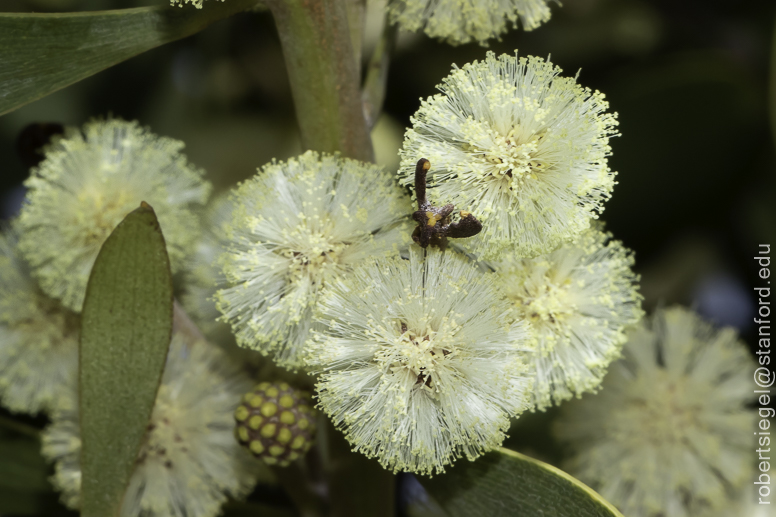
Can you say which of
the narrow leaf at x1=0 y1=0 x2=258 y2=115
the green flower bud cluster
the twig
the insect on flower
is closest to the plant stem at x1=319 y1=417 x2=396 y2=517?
the green flower bud cluster

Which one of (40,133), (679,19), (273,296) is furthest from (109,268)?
(679,19)

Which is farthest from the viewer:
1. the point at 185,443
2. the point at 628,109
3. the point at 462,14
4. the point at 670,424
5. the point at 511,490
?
the point at 628,109

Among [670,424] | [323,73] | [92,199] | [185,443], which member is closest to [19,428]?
[185,443]

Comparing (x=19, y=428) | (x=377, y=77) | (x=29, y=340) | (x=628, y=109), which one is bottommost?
(x=19, y=428)

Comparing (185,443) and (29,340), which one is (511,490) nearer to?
(185,443)

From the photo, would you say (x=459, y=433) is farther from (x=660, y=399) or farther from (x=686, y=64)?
(x=686, y=64)

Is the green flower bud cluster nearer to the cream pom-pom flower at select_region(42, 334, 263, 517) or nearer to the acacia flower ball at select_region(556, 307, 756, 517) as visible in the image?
the cream pom-pom flower at select_region(42, 334, 263, 517)
